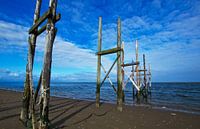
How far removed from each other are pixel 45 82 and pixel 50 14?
2.21m

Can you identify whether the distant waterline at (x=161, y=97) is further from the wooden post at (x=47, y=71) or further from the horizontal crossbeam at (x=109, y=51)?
the wooden post at (x=47, y=71)

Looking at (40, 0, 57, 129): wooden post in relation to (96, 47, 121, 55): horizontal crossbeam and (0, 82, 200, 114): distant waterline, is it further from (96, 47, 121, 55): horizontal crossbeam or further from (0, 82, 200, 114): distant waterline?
(0, 82, 200, 114): distant waterline

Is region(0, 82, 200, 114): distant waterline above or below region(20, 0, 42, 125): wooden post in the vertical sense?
below

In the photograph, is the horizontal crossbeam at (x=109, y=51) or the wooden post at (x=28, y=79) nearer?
the wooden post at (x=28, y=79)

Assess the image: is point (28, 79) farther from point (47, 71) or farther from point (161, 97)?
point (161, 97)

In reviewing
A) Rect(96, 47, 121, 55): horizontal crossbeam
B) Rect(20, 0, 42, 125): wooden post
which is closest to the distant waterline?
Rect(96, 47, 121, 55): horizontal crossbeam

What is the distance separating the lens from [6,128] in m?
6.27

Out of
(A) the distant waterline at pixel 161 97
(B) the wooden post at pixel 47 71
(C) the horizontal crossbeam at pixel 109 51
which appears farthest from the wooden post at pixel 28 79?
(A) the distant waterline at pixel 161 97

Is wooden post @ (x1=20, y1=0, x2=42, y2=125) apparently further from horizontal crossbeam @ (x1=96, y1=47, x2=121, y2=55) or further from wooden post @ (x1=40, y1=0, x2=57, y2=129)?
horizontal crossbeam @ (x1=96, y1=47, x2=121, y2=55)

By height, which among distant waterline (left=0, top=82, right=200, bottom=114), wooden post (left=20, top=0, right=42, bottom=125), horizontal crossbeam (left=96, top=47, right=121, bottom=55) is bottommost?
distant waterline (left=0, top=82, right=200, bottom=114)

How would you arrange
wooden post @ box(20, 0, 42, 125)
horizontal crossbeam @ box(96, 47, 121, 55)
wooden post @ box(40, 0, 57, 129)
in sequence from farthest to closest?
horizontal crossbeam @ box(96, 47, 121, 55) < wooden post @ box(20, 0, 42, 125) < wooden post @ box(40, 0, 57, 129)

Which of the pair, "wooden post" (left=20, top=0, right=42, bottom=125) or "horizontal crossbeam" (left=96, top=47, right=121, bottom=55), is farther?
"horizontal crossbeam" (left=96, top=47, right=121, bottom=55)

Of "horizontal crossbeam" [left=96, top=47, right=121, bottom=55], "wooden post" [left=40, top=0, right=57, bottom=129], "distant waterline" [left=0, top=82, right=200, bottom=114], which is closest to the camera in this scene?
"wooden post" [left=40, top=0, right=57, bottom=129]

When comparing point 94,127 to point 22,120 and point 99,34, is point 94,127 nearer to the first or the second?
point 22,120
